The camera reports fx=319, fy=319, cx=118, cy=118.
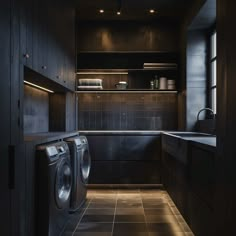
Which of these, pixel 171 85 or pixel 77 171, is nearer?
pixel 77 171

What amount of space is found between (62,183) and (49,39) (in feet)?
4.68

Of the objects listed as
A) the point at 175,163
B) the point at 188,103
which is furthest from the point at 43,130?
the point at 188,103

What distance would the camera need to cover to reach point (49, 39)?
319cm

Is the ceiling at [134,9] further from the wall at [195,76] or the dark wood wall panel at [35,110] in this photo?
the dark wood wall panel at [35,110]

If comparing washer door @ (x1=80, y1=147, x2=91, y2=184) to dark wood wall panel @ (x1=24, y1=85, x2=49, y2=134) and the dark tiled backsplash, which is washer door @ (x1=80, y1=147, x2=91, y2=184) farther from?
the dark tiled backsplash

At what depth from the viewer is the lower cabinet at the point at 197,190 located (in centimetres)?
218

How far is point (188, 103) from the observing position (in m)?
4.71

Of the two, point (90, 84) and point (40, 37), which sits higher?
point (40, 37)

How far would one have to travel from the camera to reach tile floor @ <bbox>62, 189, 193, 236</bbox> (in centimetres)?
300

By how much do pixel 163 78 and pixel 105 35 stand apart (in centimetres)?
121

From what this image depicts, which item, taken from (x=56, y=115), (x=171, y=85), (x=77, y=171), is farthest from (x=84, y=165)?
(x=171, y=85)
